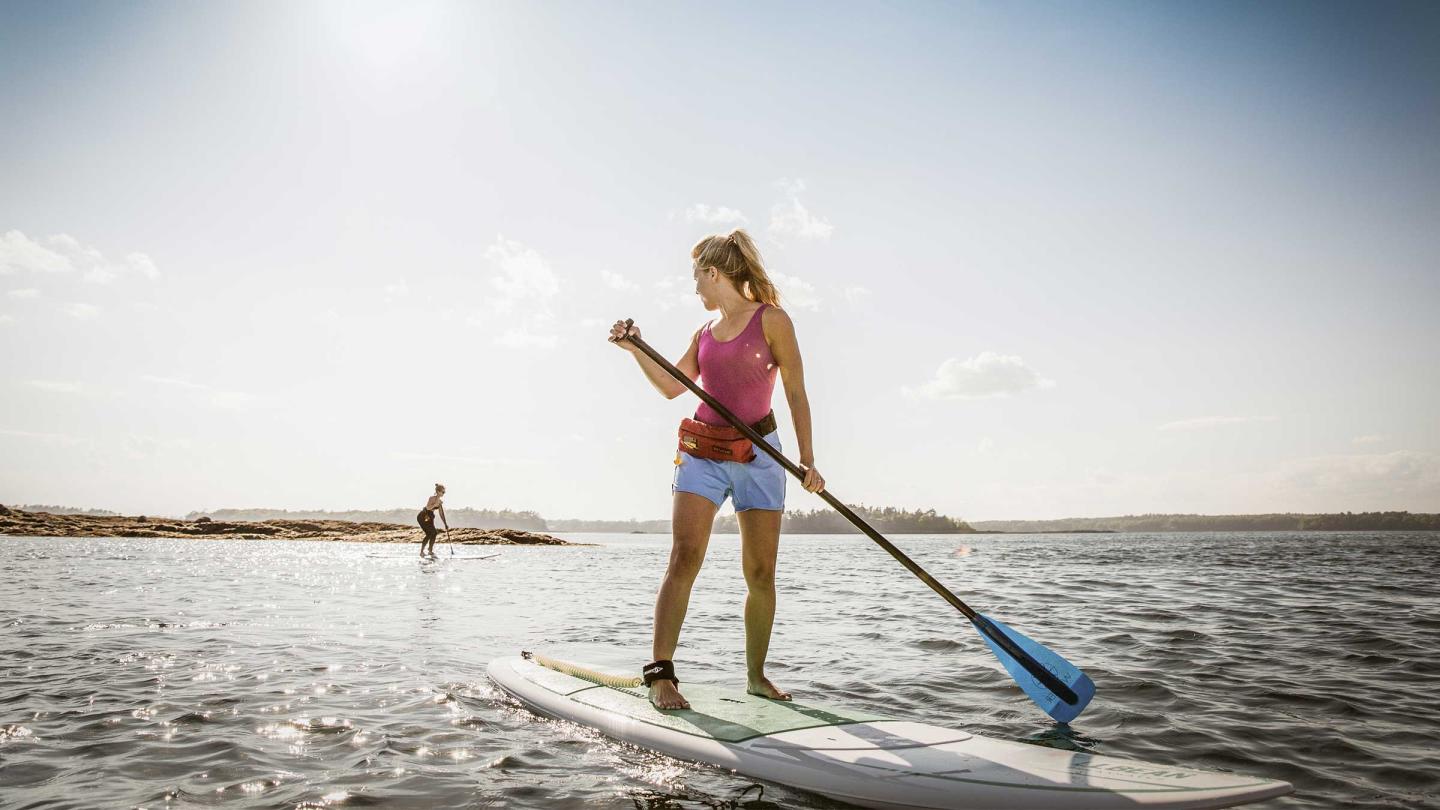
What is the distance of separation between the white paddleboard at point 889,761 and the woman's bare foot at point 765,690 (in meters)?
0.12

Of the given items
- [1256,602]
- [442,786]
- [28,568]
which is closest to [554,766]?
[442,786]

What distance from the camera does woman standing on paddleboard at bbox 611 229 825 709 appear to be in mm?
4453

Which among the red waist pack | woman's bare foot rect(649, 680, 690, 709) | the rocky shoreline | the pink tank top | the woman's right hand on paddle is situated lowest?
the rocky shoreline

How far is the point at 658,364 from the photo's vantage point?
4.85 meters

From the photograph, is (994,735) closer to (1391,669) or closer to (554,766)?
(554,766)

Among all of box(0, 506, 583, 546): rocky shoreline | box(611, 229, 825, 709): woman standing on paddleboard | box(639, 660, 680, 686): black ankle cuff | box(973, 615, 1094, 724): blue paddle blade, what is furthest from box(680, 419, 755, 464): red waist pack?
box(0, 506, 583, 546): rocky shoreline

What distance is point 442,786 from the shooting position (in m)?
3.27

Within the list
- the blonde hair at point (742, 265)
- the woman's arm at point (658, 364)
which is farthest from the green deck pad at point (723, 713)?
the blonde hair at point (742, 265)

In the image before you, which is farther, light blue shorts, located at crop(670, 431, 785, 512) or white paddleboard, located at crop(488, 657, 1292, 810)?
light blue shorts, located at crop(670, 431, 785, 512)

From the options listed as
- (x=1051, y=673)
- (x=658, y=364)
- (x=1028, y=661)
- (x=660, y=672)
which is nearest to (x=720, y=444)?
(x=658, y=364)

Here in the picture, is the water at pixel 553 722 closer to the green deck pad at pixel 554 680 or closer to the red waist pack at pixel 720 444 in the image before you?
the green deck pad at pixel 554 680

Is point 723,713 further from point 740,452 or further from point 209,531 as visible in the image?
point 209,531

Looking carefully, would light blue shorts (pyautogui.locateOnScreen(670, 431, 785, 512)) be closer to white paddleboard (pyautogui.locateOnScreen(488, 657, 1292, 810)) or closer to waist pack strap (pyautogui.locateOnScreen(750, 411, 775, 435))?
waist pack strap (pyautogui.locateOnScreen(750, 411, 775, 435))

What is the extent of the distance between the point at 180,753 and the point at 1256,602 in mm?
13588
